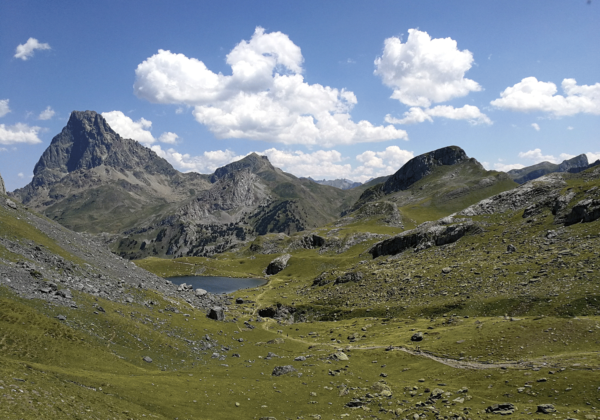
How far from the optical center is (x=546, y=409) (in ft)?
108

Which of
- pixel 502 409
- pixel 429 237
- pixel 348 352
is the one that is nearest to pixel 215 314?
pixel 348 352

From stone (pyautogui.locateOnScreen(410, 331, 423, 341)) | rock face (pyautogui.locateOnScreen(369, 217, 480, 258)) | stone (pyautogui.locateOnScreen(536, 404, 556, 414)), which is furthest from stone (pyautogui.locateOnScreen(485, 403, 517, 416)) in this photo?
rock face (pyautogui.locateOnScreen(369, 217, 480, 258))

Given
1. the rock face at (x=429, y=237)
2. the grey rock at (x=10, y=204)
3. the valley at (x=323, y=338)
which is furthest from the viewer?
the rock face at (x=429, y=237)

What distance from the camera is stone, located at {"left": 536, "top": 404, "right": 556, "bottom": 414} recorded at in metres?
32.7

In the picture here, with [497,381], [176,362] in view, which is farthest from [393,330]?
[176,362]

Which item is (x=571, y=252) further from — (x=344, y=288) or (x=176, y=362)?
(x=176, y=362)

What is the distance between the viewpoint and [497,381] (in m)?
43.0

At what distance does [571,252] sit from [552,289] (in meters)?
18.8

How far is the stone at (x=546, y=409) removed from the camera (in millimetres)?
32688

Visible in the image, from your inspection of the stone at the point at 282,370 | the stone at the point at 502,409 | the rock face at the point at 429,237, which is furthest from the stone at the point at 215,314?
the rock face at the point at 429,237

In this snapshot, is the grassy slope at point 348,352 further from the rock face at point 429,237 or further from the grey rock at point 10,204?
the rock face at point 429,237

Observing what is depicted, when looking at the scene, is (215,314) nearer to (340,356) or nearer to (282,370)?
(282,370)

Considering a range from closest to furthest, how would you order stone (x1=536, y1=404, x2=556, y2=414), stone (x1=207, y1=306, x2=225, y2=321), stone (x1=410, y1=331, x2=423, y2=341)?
stone (x1=536, y1=404, x2=556, y2=414), stone (x1=410, y1=331, x2=423, y2=341), stone (x1=207, y1=306, x2=225, y2=321)

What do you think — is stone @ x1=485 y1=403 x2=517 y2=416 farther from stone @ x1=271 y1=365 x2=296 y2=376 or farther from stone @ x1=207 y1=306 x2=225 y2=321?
stone @ x1=207 y1=306 x2=225 y2=321
